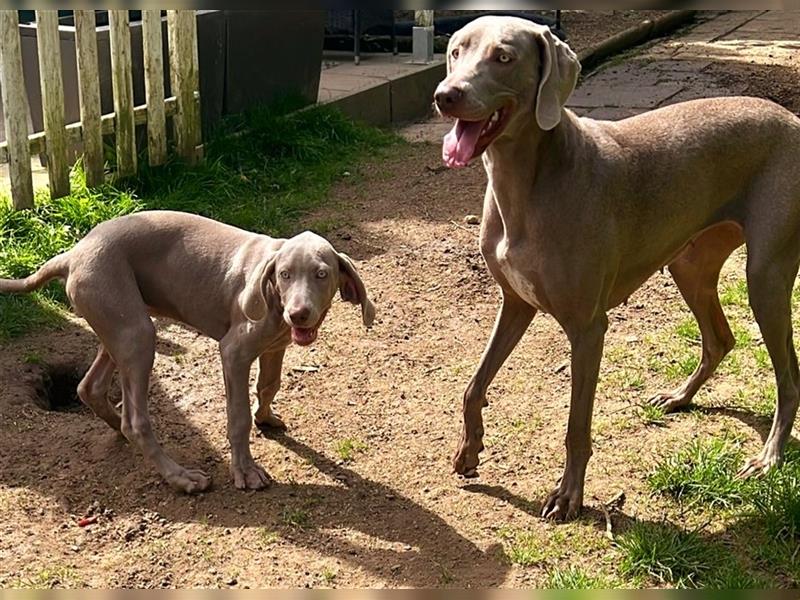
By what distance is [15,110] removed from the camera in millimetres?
6562

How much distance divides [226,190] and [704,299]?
377 centimetres

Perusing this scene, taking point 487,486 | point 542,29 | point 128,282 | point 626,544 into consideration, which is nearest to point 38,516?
point 128,282

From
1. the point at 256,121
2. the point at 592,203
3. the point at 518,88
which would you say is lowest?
the point at 256,121

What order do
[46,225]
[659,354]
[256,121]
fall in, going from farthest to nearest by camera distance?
1. [256,121]
2. [46,225]
3. [659,354]

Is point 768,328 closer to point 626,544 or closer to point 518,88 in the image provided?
point 626,544

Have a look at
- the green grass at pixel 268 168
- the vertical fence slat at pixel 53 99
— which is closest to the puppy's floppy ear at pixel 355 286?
the green grass at pixel 268 168

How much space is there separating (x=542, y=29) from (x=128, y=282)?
1849mm

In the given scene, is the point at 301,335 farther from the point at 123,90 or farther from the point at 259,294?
the point at 123,90

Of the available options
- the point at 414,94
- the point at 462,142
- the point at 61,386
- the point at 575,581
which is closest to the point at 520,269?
the point at 462,142

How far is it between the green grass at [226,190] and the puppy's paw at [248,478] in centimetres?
174

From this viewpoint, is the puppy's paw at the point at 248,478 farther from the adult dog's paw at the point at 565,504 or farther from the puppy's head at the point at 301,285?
the adult dog's paw at the point at 565,504

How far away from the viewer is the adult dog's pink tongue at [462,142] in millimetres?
3812

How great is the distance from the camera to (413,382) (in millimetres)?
5461

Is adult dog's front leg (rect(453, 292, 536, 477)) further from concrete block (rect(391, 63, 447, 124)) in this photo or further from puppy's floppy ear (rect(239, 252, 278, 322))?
concrete block (rect(391, 63, 447, 124))
